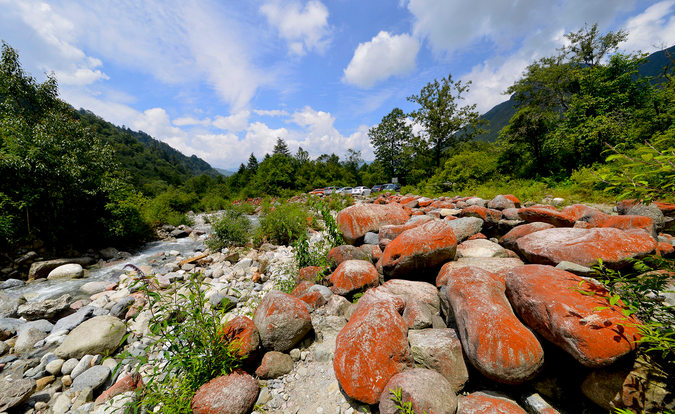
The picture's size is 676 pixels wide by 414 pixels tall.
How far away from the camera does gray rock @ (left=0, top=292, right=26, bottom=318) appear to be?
4680mm

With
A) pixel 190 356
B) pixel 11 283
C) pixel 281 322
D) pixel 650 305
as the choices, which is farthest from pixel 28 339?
pixel 650 305

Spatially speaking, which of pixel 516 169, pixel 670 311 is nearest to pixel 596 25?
pixel 516 169

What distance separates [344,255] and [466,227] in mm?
2759

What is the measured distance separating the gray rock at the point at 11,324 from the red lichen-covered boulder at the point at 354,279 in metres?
5.93

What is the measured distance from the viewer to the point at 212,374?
2551 mm

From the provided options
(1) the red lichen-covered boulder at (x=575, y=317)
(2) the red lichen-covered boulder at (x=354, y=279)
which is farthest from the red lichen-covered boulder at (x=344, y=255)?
(1) the red lichen-covered boulder at (x=575, y=317)

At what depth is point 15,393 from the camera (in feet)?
8.75

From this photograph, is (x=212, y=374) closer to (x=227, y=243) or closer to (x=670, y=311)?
(x=670, y=311)

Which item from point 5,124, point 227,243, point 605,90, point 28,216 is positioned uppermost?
point 5,124

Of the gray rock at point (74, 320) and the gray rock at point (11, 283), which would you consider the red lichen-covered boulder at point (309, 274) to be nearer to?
the gray rock at point (74, 320)

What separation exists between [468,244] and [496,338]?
2567 mm

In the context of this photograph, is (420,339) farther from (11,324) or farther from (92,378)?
(11,324)

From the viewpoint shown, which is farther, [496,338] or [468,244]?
[468,244]

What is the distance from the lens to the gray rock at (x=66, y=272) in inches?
263
